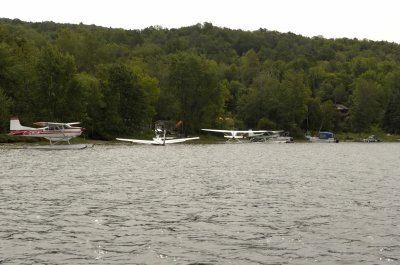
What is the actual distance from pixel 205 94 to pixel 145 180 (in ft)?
305

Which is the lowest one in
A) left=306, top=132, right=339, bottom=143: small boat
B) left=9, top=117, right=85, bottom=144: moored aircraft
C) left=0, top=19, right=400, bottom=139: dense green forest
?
left=306, top=132, right=339, bottom=143: small boat

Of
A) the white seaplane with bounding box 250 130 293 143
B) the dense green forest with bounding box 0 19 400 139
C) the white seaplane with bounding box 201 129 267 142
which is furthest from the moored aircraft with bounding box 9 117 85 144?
the white seaplane with bounding box 250 130 293 143

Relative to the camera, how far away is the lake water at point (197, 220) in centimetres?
1639

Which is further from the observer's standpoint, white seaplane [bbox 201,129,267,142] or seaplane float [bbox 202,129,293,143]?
seaplane float [bbox 202,129,293,143]

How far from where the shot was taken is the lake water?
1639 centimetres

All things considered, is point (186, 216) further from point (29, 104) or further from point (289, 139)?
point (289, 139)

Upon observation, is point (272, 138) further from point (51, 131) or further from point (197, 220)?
point (197, 220)

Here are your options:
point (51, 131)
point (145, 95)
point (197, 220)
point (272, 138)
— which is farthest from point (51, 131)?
point (272, 138)

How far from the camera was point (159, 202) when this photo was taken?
2655 centimetres

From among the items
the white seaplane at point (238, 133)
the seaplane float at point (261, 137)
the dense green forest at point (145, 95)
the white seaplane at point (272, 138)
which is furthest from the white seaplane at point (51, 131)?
the white seaplane at point (272, 138)

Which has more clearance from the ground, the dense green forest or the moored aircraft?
the dense green forest

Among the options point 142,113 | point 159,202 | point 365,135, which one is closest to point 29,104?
point 142,113

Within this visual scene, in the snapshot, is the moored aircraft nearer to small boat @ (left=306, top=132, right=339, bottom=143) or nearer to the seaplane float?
the seaplane float

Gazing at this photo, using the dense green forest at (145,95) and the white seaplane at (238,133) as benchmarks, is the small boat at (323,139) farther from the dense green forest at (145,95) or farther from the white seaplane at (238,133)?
the white seaplane at (238,133)
